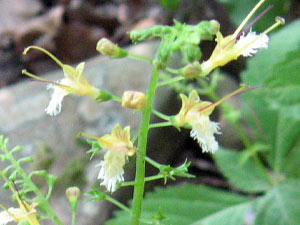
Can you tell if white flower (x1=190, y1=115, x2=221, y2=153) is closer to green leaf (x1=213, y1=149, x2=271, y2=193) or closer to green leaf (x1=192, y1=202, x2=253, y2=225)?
green leaf (x1=192, y1=202, x2=253, y2=225)

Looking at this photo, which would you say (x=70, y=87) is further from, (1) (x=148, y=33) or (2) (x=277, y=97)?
(2) (x=277, y=97)

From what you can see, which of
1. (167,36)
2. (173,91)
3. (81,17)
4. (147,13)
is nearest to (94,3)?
(81,17)

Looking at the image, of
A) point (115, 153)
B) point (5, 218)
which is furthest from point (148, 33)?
point (5, 218)

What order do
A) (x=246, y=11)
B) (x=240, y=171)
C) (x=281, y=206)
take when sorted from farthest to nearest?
(x=246, y=11)
(x=240, y=171)
(x=281, y=206)

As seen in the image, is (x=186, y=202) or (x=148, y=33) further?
(x=186, y=202)

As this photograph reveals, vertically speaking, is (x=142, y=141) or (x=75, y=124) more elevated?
(x=142, y=141)

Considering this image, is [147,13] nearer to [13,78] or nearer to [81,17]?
[81,17]

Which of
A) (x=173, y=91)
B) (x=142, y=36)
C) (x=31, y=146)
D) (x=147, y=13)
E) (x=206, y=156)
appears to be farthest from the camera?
(x=147, y=13)
